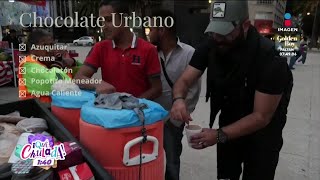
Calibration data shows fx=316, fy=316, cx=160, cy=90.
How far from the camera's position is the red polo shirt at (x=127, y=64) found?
89.3 inches

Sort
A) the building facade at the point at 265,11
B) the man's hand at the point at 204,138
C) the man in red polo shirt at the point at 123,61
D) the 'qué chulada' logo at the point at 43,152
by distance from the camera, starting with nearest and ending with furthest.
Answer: the 'qué chulada' logo at the point at 43,152
the man's hand at the point at 204,138
the man in red polo shirt at the point at 123,61
the building facade at the point at 265,11

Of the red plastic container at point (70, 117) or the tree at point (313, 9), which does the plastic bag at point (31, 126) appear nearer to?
the red plastic container at point (70, 117)

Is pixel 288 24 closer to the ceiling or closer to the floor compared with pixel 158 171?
closer to the ceiling

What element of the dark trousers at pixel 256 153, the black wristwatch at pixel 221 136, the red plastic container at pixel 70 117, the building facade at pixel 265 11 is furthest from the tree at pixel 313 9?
the red plastic container at pixel 70 117

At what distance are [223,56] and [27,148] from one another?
1.18 meters

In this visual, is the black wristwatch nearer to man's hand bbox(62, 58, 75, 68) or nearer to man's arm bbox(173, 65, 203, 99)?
man's arm bbox(173, 65, 203, 99)

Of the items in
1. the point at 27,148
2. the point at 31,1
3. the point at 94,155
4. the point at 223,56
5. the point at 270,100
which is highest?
the point at 31,1

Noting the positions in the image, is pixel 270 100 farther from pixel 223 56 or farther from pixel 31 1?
pixel 31 1

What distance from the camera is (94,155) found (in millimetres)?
1733

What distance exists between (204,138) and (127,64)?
828 millimetres

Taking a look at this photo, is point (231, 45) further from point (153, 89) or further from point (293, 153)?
point (293, 153)

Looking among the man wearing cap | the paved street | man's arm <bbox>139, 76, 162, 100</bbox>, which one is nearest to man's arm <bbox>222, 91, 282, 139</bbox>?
the man wearing cap

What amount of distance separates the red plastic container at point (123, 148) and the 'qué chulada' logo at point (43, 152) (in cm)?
A: 23

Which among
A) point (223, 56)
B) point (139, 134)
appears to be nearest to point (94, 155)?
point (139, 134)
